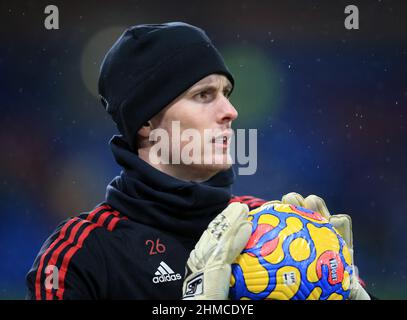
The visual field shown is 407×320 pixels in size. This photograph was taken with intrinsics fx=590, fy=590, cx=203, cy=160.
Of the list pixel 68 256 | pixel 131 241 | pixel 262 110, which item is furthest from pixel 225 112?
pixel 262 110

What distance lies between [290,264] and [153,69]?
0.80 metres

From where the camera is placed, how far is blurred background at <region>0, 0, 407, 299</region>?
4.34 m

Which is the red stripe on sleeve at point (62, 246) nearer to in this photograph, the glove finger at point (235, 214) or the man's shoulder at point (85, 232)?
the man's shoulder at point (85, 232)

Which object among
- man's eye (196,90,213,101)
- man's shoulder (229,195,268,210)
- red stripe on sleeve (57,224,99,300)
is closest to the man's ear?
man's eye (196,90,213,101)

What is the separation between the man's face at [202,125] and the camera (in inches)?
75.3

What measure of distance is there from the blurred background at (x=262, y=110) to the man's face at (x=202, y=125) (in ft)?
7.62

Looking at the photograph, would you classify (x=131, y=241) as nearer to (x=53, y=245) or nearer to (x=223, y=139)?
(x=53, y=245)

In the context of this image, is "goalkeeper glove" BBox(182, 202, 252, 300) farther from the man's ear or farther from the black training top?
A: the man's ear

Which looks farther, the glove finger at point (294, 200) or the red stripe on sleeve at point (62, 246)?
the glove finger at point (294, 200)

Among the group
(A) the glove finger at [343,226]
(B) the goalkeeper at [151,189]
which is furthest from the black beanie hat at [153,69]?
(A) the glove finger at [343,226]

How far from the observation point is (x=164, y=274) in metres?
1.87

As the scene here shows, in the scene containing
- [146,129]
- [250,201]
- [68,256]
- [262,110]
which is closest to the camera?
[68,256]

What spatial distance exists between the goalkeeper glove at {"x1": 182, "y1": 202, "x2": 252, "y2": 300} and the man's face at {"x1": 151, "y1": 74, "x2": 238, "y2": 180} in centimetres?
29
